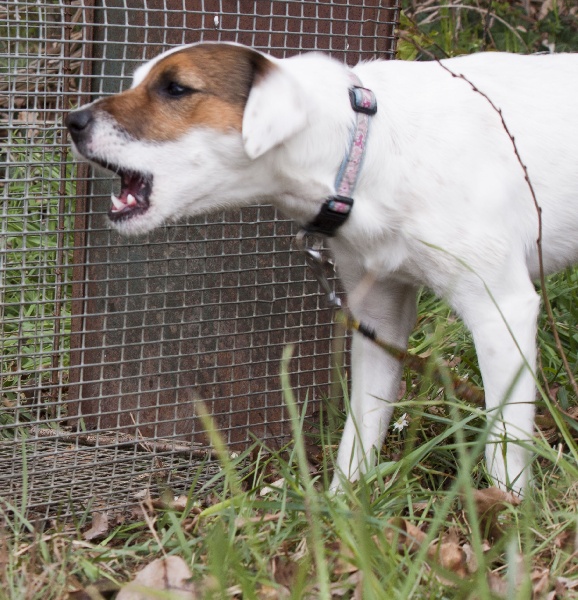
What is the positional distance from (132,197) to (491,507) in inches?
49.3

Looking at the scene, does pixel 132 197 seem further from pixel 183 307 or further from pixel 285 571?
pixel 285 571

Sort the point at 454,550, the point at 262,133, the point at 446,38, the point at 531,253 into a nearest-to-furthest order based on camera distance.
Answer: the point at 454,550, the point at 262,133, the point at 531,253, the point at 446,38

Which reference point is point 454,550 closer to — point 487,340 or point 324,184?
point 487,340

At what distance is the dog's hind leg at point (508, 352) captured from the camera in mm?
2666

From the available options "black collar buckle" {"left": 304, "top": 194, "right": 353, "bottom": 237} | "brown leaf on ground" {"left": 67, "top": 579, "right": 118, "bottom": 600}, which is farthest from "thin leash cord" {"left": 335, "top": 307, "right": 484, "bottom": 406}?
"brown leaf on ground" {"left": 67, "top": 579, "right": 118, "bottom": 600}

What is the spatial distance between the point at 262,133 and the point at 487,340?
2.78ft

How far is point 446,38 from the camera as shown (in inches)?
200

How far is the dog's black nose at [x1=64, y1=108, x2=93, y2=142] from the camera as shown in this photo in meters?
2.53

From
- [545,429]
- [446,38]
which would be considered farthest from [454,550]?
[446,38]

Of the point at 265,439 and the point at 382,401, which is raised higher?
the point at 382,401

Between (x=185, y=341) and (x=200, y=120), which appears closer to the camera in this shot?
(x=200, y=120)

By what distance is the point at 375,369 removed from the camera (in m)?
3.13

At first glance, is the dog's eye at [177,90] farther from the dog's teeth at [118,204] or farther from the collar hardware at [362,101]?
the collar hardware at [362,101]

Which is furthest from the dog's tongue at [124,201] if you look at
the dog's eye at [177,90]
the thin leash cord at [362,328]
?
the thin leash cord at [362,328]
